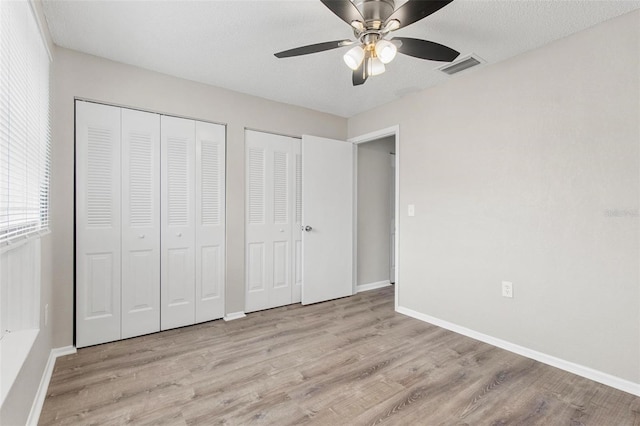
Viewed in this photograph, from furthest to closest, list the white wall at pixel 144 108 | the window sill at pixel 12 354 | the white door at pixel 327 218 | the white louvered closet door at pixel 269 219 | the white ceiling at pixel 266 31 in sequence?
1. the white door at pixel 327 218
2. the white louvered closet door at pixel 269 219
3. the white wall at pixel 144 108
4. the white ceiling at pixel 266 31
5. the window sill at pixel 12 354

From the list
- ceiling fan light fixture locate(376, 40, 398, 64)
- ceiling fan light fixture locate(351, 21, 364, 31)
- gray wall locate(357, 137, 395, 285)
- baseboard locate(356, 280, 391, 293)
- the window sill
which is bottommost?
baseboard locate(356, 280, 391, 293)

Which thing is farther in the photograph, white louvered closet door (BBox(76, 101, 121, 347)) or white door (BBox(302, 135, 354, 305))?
white door (BBox(302, 135, 354, 305))

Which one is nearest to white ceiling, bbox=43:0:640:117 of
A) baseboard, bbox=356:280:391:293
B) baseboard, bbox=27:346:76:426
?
baseboard, bbox=27:346:76:426

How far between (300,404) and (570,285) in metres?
2.06

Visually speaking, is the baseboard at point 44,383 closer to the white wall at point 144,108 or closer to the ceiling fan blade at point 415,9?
the white wall at point 144,108

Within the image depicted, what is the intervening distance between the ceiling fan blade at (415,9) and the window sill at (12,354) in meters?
2.37

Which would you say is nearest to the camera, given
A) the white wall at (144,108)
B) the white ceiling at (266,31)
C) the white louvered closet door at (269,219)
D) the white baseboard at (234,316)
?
the white ceiling at (266,31)

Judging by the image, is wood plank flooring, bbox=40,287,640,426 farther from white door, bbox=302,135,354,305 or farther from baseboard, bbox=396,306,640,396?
white door, bbox=302,135,354,305

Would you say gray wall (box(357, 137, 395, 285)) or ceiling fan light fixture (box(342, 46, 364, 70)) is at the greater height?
ceiling fan light fixture (box(342, 46, 364, 70))

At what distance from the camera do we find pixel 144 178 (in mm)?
2754

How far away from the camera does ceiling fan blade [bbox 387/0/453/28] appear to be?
4.75ft

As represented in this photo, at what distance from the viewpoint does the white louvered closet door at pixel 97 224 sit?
2492 millimetres

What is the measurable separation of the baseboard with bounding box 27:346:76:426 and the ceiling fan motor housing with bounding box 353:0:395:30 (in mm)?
2792

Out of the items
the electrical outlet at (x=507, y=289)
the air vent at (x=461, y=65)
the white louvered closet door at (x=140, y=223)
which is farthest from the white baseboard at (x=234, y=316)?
the air vent at (x=461, y=65)
